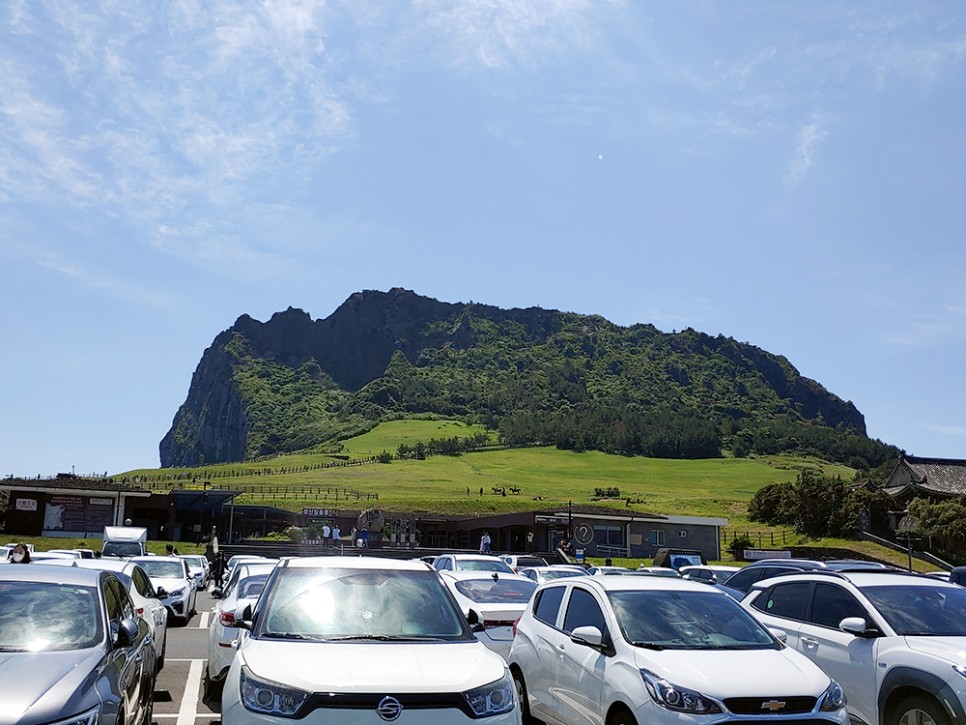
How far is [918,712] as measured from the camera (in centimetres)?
707

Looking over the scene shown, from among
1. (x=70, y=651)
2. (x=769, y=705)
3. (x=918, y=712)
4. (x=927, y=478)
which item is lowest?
(x=918, y=712)

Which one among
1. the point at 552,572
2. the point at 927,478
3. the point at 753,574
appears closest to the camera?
the point at 753,574

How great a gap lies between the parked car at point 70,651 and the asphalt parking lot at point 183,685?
4.58 feet

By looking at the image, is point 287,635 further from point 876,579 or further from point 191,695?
point 876,579

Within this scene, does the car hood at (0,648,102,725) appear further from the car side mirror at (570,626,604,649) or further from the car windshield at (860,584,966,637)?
the car windshield at (860,584,966,637)

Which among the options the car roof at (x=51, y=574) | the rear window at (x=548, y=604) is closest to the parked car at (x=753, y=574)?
the rear window at (x=548, y=604)

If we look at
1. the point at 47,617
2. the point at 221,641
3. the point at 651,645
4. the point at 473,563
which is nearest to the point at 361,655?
the point at 651,645

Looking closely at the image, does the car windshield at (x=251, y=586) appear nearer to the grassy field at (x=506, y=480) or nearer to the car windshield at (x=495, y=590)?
the car windshield at (x=495, y=590)

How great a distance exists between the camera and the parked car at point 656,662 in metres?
6.18

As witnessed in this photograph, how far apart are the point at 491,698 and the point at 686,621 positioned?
258 cm

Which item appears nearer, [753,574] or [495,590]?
[495,590]

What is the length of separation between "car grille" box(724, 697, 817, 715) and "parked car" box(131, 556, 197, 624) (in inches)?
538

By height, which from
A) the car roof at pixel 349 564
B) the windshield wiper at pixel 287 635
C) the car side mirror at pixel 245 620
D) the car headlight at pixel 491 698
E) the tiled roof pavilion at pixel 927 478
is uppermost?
the tiled roof pavilion at pixel 927 478

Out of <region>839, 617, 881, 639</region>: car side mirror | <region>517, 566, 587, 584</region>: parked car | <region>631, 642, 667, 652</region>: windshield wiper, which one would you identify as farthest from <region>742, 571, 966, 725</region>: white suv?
Result: <region>517, 566, 587, 584</region>: parked car
